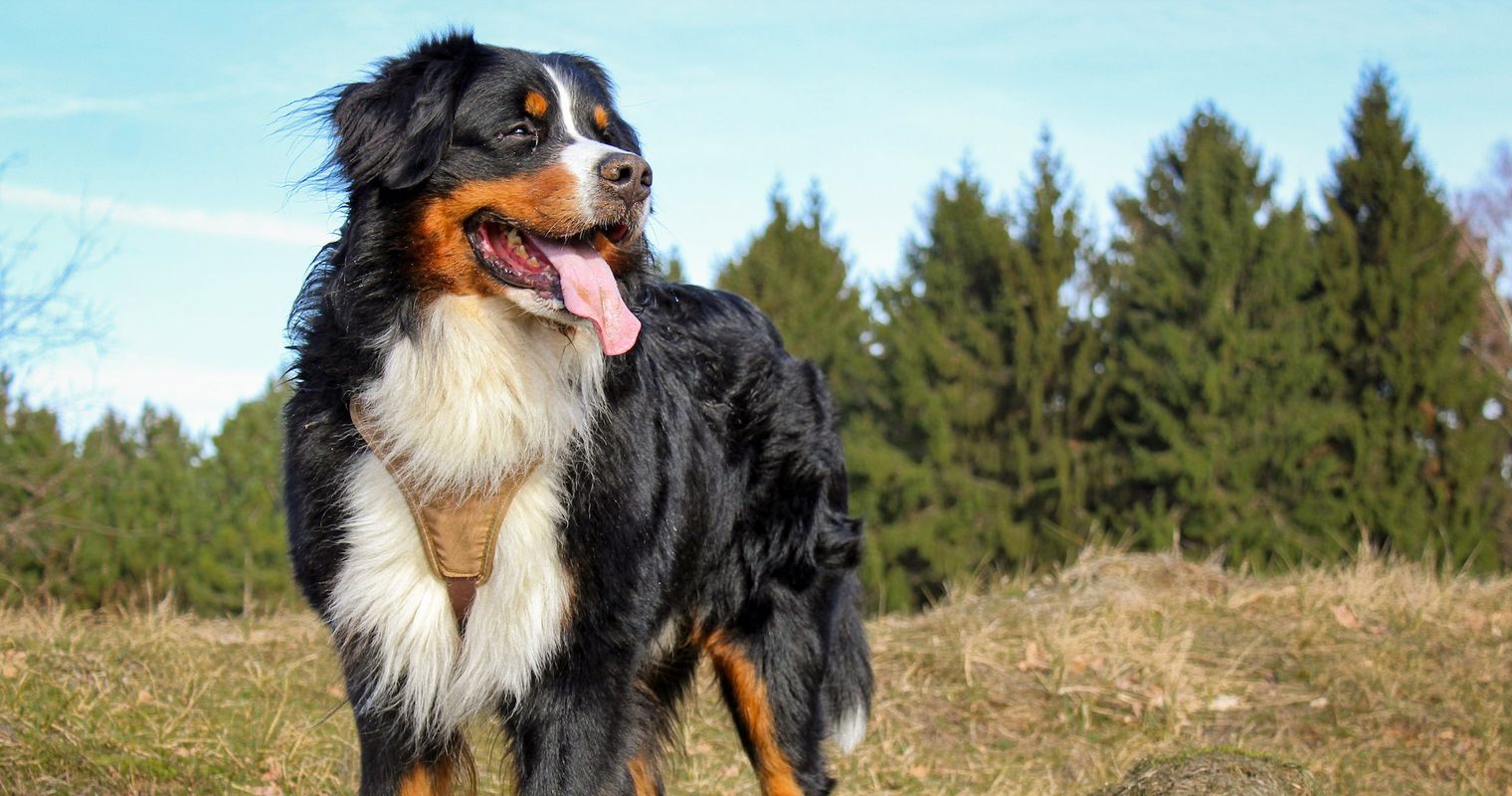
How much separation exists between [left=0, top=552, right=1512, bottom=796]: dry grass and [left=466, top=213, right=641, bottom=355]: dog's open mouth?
2.12 m

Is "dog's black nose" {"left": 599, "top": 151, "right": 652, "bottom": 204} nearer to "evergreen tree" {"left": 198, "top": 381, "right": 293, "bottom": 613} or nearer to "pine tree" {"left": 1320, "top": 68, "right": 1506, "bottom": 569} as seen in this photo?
"evergreen tree" {"left": 198, "top": 381, "right": 293, "bottom": 613}

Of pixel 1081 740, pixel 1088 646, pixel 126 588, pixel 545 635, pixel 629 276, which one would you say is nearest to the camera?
pixel 545 635

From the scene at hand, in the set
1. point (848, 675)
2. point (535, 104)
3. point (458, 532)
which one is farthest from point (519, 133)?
point (848, 675)

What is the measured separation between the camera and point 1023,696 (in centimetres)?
611

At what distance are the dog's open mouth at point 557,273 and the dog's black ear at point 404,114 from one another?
0.68 ft

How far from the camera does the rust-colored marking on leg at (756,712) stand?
4.01 metres

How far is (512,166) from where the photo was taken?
A: 3.09m

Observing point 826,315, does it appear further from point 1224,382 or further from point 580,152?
point 580,152

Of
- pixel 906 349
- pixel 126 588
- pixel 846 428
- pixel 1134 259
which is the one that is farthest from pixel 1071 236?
pixel 126 588

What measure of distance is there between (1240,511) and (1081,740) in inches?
584

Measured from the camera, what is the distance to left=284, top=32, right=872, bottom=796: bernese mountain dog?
10.0ft

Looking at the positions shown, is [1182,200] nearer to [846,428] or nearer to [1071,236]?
[1071,236]

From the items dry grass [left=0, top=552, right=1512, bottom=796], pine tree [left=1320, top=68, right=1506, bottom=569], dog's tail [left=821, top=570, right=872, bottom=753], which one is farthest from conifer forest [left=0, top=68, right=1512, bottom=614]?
dog's tail [left=821, top=570, right=872, bottom=753]

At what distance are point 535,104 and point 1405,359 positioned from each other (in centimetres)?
1863
